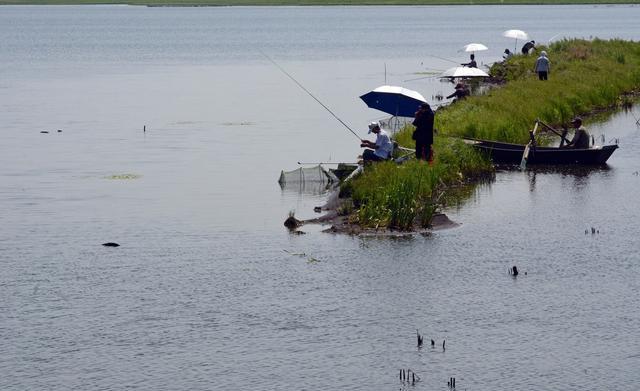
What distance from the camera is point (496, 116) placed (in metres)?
49.0

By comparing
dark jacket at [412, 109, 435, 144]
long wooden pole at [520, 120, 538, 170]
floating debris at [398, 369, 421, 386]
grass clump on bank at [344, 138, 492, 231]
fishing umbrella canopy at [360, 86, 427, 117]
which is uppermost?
fishing umbrella canopy at [360, 86, 427, 117]

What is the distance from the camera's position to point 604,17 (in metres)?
198

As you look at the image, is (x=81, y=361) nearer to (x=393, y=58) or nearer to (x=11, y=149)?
(x=11, y=149)

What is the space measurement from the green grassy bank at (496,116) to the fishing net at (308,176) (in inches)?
121

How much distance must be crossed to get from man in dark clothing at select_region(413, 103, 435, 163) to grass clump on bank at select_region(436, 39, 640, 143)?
609cm

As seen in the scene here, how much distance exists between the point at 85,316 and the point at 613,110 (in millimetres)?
41365

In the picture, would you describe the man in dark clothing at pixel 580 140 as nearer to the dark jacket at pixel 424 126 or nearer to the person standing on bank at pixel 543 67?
the dark jacket at pixel 424 126

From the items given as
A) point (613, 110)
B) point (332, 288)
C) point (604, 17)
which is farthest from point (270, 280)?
point (604, 17)

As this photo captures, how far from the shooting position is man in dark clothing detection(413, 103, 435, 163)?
127 ft

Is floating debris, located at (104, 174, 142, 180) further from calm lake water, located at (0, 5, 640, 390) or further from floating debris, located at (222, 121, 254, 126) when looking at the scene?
floating debris, located at (222, 121, 254, 126)

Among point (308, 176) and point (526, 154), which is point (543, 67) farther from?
point (308, 176)

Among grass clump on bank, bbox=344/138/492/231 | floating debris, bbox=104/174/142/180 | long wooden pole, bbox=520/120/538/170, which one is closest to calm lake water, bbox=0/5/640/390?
floating debris, bbox=104/174/142/180

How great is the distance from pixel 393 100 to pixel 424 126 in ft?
11.1

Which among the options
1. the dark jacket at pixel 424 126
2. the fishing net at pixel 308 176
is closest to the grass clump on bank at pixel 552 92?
the fishing net at pixel 308 176
